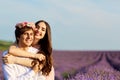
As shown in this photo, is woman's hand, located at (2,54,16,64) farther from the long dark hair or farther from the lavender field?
the lavender field

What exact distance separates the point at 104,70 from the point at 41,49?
12.2ft

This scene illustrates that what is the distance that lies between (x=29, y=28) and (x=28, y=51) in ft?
0.60

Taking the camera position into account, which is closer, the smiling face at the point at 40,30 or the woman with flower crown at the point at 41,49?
the woman with flower crown at the point at 41,49

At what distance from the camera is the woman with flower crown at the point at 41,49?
428cm

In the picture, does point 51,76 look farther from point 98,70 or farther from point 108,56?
point 108,56

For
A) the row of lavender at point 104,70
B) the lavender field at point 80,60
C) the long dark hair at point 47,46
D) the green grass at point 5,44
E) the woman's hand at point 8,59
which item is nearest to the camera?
the woman's hand at point 8,59

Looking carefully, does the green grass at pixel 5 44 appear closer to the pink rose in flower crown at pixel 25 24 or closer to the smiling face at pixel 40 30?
the smiling face at pixel 40 30

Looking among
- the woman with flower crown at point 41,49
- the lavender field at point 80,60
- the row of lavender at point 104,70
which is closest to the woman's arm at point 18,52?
the woman with flower crown at point 41,49

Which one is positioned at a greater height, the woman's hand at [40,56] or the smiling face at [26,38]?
the smiling face at [26,38]

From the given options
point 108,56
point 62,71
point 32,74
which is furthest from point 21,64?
point 108,56

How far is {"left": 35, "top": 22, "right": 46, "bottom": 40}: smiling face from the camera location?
4422 millimetres

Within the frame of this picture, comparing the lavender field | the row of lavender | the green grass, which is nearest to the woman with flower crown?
the row of lavender

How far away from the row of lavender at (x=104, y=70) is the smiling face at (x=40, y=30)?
2465 millimetres

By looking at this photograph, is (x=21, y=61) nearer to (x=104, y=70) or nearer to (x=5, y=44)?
(x=104, y=70)
